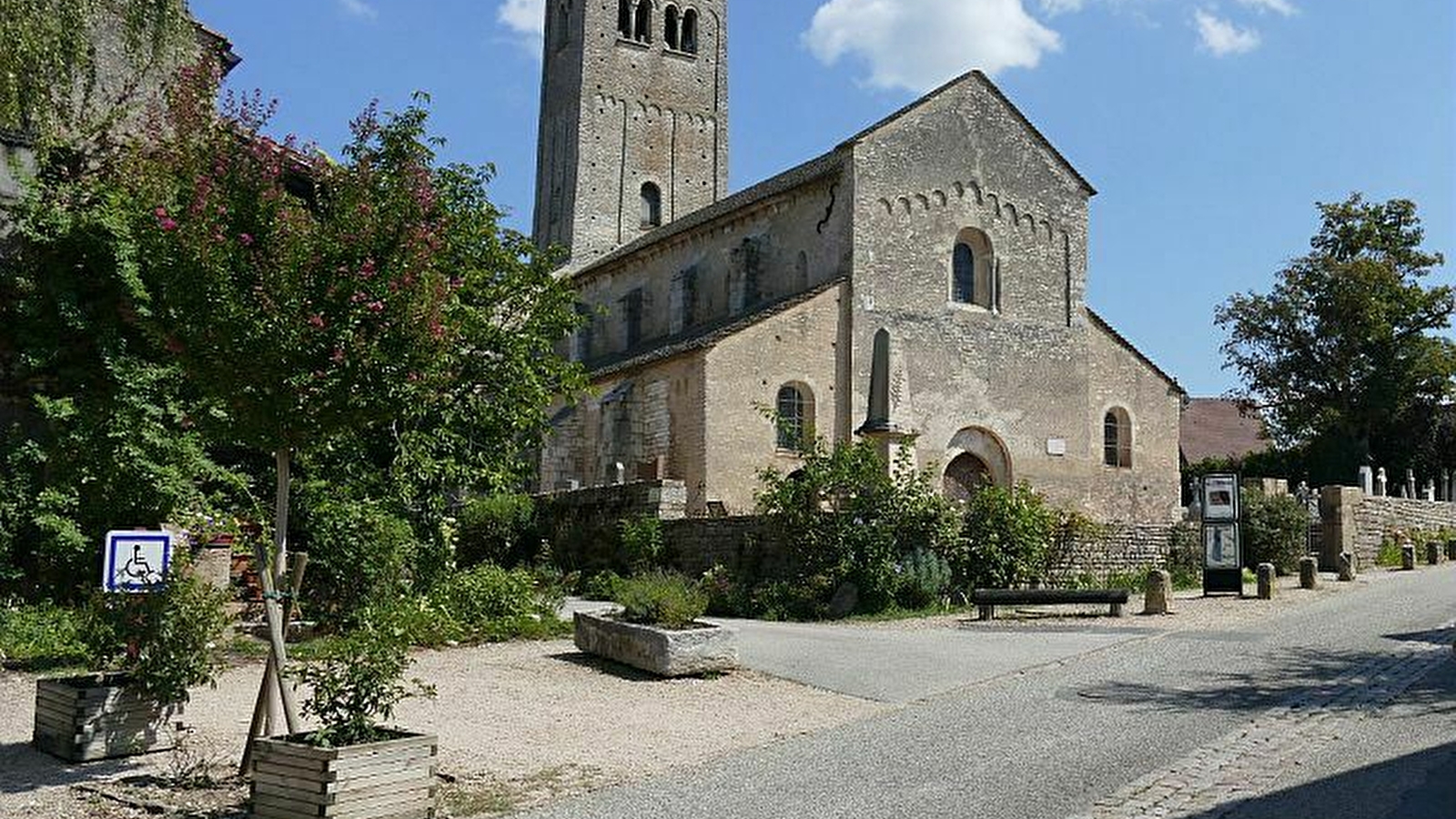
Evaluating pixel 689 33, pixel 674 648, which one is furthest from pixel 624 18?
pixel 674 648

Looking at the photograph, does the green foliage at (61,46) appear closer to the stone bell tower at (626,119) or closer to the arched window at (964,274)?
the arched window at (964,274)

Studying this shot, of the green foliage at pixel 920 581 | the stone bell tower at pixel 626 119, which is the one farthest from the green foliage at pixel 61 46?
the stone bell tower at pixel 626 119

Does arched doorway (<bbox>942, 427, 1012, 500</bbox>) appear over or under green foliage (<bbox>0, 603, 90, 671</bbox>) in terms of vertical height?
over

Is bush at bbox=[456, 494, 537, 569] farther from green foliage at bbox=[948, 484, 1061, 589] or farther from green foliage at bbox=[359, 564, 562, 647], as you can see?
green foliage at bbox=[948, 484, 1061, 589]

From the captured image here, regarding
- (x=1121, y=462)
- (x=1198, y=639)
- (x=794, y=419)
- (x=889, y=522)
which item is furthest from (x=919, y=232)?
(x=1198, y=639)

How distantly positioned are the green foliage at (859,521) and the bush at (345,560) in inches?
251

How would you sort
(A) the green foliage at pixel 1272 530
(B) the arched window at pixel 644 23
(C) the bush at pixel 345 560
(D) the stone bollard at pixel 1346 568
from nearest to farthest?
(C) the bush at pixel 345 560, (D) the stone bollard at pixel 1346 568, (A) the green foliage at pixel 1272 530, (B) the arched window at pixel 644 23

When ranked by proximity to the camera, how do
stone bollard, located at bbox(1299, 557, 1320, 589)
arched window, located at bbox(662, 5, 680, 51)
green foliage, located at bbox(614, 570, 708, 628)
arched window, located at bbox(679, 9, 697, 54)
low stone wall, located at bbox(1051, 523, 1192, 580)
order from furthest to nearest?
arched window, located at bbox(679, 9, 697, 54), arched window, located at bbox(662, 5, 680, 51), stone bollard, located at bbox(1299, 557, 1320, 589), low stone wall, located at bbox(1051, 523, 1192, 580), green foliage, located at bbox(614, 570, 708, 628)

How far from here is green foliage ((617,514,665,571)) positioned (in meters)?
22.3

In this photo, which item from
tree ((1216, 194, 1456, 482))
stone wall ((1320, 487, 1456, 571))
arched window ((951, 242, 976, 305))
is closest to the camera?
stone wall ((1320, 487, 1456, 571))

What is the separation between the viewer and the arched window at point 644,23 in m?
50.2

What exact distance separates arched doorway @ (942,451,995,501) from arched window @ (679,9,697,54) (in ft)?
91.0

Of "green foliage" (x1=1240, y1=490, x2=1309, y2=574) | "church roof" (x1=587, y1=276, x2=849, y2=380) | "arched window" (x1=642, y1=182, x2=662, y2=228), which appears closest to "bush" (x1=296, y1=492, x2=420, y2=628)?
"church roof" (x1=587, y1=276, x2=849, y2=380)

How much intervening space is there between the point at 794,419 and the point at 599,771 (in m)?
20.4
